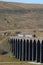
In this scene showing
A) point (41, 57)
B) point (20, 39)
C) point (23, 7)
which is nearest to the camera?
point (41, 57)

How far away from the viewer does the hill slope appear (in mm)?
137250

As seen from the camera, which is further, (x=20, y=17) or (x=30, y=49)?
(x=20, y=17)

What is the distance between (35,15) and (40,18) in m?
4.16

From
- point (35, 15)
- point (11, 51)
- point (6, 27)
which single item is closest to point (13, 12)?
point (35, 15)

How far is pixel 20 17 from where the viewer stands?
16112 cm

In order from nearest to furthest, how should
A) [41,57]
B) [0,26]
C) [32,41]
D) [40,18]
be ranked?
[41,57], [32,41], [0,26], [40,18]

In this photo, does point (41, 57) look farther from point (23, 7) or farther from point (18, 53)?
point (23, 7)

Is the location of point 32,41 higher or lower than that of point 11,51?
higher

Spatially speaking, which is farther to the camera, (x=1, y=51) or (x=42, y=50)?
(x=1, y=51)

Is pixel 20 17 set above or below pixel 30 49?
below

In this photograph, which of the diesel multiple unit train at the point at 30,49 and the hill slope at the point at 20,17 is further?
the hill slope at the point at 20,17

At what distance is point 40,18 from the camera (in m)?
162

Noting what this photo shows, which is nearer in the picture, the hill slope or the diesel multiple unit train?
the diesel multiple unit train

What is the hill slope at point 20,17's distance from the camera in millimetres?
137250
